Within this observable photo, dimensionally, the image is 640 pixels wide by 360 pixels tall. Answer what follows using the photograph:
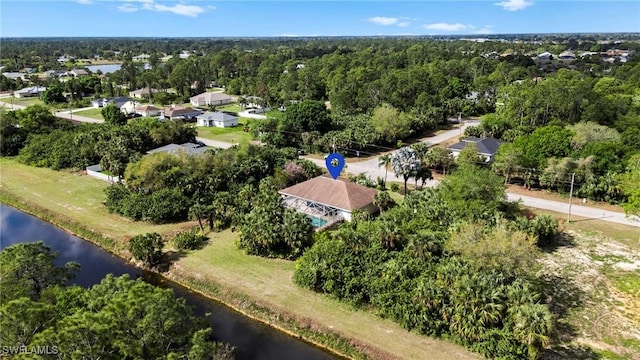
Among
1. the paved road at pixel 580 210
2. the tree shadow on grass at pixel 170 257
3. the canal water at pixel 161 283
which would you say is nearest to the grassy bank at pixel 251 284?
the tree shadow on grass at pixel 170 257

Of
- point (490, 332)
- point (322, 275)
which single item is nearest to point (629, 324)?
point (490, 332)

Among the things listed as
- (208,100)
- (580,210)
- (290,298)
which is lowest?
(290,298)

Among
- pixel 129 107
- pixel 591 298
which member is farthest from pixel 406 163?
pixel 129 107

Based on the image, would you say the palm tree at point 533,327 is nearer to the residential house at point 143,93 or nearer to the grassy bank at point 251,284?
the grassy bank at point 251,284

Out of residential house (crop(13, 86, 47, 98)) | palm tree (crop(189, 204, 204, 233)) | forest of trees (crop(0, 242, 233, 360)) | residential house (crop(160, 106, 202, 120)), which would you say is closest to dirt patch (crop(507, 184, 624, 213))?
palm tree (crop(189, 204, 204, 233))

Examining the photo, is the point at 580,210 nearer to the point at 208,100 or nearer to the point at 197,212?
the point at 197,212
